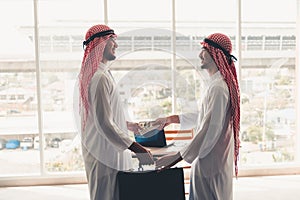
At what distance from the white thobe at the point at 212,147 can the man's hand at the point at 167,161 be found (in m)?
0.04

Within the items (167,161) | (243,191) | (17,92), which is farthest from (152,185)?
(17,92)

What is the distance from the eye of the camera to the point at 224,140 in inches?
81.0

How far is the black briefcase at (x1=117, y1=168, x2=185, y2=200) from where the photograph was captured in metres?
1.88

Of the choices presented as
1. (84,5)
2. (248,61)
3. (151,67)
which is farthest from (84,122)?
(248,61)

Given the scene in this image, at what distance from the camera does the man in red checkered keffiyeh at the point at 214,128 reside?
1.87m

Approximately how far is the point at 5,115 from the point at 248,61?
305 cm

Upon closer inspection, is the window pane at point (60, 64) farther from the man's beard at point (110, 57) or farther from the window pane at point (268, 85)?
the man's beard at point (110, 57)

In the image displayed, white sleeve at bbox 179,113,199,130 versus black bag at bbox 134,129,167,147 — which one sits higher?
white sleeve at bbox 179,113,199,130

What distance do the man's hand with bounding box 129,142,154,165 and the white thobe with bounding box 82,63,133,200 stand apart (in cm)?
3

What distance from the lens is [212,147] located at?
2.01 metres

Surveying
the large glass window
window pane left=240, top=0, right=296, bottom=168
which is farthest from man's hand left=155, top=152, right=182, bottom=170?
window pane left=240, top=0, right=296, bottom=168

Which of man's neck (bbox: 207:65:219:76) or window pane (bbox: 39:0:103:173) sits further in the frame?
window pane (bbox: 39:0:103:173)

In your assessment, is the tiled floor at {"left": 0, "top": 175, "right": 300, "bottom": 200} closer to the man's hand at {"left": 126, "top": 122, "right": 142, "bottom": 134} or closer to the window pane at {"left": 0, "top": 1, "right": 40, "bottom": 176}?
the window pane at {"left": 0, "top": 1, "right": 40, "bottom": 176}

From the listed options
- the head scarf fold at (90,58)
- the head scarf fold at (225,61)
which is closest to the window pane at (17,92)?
the head scarf fold at (90,58)
